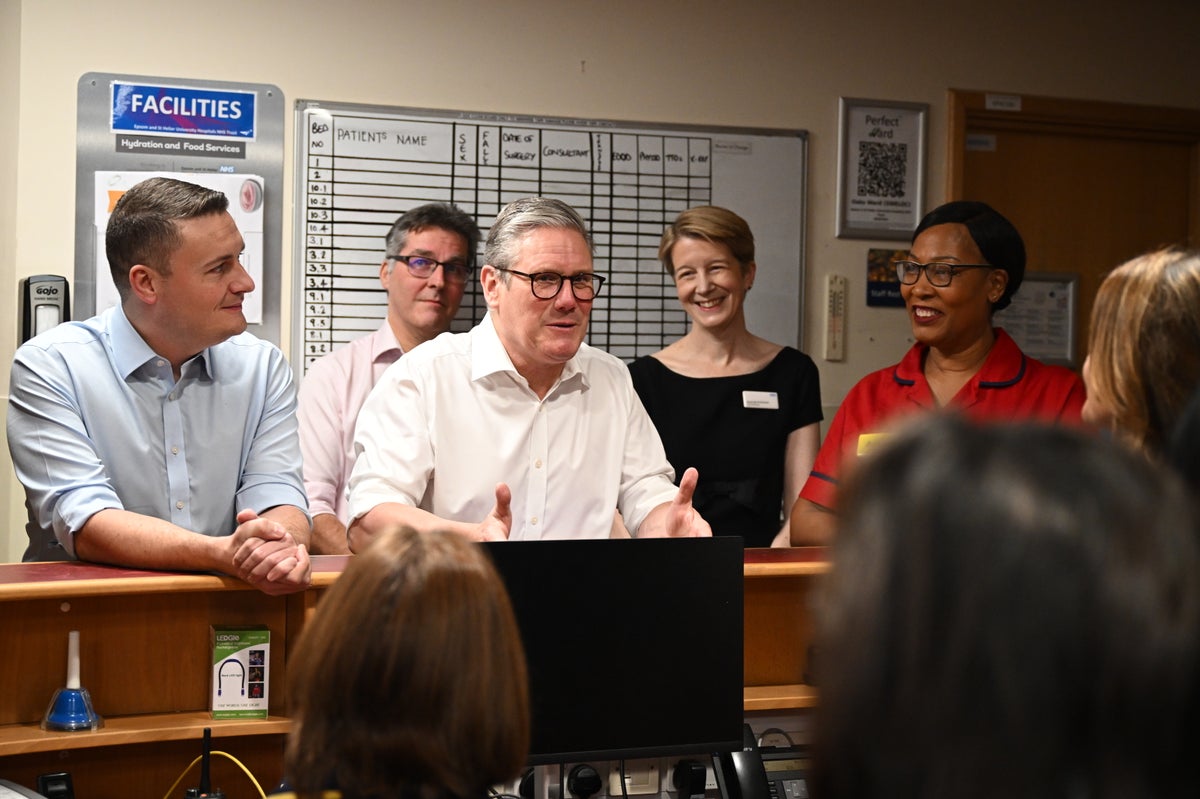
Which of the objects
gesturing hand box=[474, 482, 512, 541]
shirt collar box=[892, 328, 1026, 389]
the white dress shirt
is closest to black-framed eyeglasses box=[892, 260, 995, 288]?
shirt collar box=[892, 328, 1026, 389]

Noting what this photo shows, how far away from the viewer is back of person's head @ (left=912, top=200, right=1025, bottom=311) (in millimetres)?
2725

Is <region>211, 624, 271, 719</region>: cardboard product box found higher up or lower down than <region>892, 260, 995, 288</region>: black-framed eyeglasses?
lower down

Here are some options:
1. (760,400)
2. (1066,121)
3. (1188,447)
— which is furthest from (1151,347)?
(1066,121)

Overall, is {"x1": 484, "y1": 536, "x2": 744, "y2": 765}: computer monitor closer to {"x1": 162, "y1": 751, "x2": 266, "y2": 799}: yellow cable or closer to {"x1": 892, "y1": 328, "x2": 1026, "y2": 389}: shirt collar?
{"x1": 162, "y1": 751, "x2": 266, "y2": 799}: yellow cable

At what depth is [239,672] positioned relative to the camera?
70.7 inches

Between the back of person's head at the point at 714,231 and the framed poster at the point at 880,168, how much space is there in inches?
37.1

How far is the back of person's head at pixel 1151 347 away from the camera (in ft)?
4.01

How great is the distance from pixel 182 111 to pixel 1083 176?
3079 mm

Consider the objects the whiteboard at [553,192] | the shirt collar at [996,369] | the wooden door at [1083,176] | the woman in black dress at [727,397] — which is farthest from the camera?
the wooden door at [1083,176]

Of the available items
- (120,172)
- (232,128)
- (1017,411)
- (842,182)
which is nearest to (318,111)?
(232,128)

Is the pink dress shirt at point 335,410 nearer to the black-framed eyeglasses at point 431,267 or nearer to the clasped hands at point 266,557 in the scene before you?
the black-framed eyeglasses at point 431,267

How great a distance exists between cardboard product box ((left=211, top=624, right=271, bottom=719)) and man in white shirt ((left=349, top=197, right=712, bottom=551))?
542 mm

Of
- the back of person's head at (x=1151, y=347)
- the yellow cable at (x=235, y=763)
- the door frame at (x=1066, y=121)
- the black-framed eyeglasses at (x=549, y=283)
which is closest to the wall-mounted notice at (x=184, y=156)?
the black-framed eyeglasses at (x=549, y=283)

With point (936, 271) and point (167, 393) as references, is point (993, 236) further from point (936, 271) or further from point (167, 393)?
point (167, 393)
